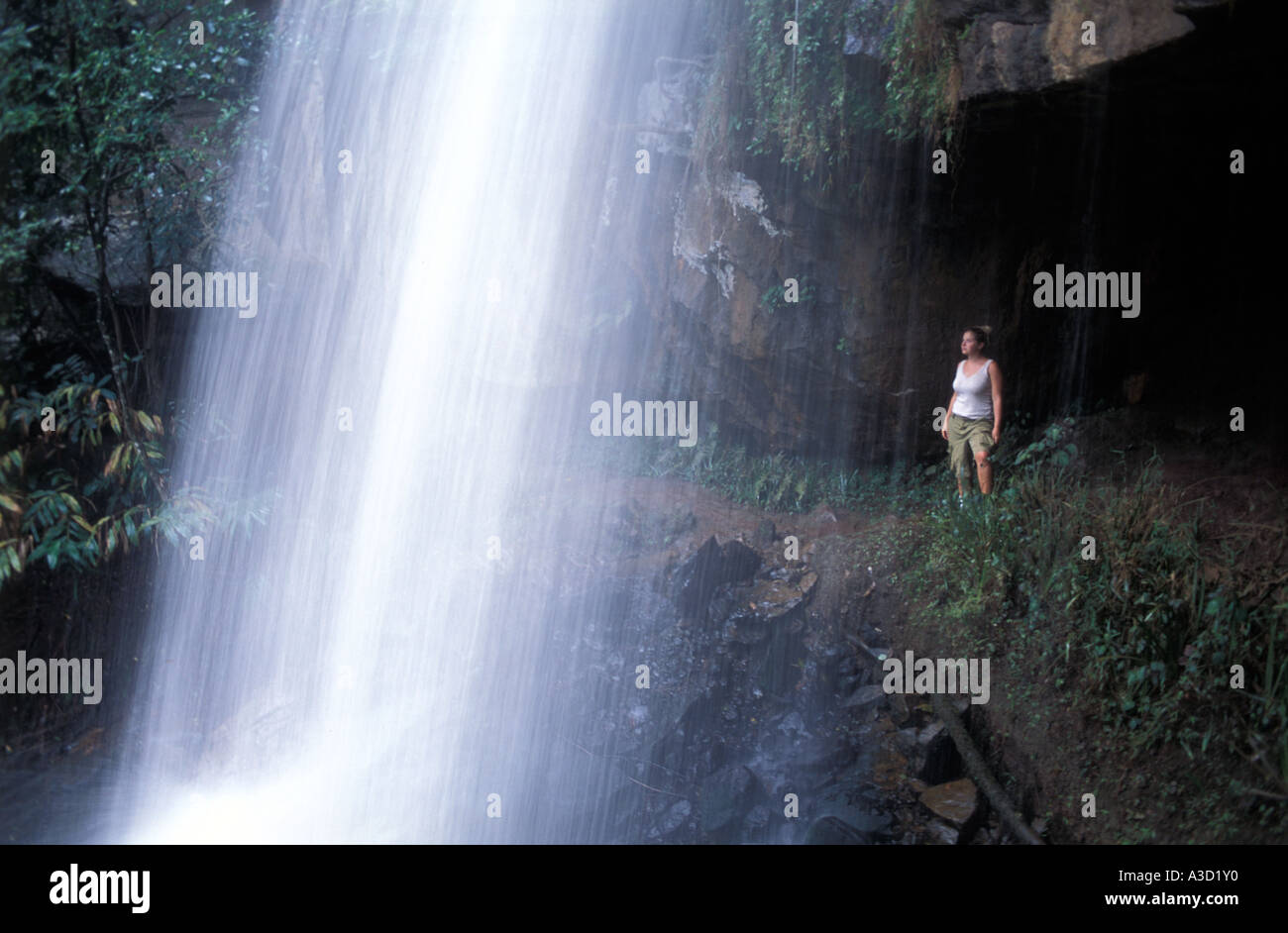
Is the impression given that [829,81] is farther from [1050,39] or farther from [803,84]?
[1050,39]

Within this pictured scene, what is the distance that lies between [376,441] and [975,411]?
580cm

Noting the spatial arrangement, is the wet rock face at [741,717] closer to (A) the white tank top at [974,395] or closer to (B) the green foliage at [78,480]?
(A) the white tank top at [974,395]

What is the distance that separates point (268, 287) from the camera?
869 cm

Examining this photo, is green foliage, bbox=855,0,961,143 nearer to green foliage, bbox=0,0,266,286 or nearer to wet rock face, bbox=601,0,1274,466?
wet rock face, bbox=601,0,1274,466

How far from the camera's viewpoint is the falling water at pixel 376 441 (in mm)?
6965

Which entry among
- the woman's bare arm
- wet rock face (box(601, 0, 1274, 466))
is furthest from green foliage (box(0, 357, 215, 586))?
the woman's bare arm

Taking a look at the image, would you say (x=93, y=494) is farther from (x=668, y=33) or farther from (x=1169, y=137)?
(x=1169, y=137)

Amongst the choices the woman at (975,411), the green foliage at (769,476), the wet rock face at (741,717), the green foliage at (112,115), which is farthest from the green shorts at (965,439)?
the green foliage at (112,115)

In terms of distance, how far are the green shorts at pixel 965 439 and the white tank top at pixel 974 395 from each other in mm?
58

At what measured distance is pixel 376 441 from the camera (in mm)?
8938

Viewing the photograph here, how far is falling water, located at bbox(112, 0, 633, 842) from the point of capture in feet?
22.9

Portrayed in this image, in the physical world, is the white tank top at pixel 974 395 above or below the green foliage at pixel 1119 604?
above

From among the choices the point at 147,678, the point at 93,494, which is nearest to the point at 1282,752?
the point at 147,678

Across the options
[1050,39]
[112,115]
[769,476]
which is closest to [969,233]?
[1050,39]
